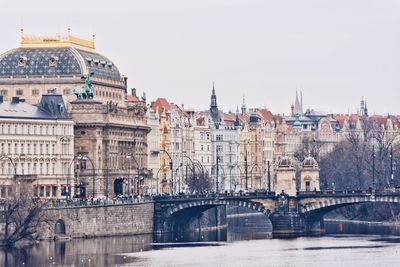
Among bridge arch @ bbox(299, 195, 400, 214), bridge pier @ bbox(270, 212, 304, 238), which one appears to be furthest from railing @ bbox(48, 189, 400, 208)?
bridge pier @ bbox(270, 212, 304, 238)

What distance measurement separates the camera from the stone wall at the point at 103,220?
17225 centimetres

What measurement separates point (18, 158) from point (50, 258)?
124ft

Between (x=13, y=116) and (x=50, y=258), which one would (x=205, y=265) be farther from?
(x=13, y=116)

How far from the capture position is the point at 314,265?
148 metres

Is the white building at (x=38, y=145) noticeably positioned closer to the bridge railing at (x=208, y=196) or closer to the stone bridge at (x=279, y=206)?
the bridge railing at (x=208, y=196)

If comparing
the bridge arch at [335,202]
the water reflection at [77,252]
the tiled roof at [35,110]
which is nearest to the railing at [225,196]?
the bridge arch at [335,202]

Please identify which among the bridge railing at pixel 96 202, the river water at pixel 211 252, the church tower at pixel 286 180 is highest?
the church tower at pixel 286 180

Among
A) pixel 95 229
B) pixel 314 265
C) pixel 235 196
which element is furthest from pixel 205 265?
pixel 235 196

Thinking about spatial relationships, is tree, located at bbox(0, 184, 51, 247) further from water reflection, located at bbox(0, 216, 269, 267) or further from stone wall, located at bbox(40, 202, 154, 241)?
stone wall, located at bbox(40, 202, 154, 241)

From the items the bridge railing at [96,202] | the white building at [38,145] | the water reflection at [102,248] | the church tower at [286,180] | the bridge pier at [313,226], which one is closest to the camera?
the water reflection at [102,248]

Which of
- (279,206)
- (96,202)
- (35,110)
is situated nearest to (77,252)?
(96,202)

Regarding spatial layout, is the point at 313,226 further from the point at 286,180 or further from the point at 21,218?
the point at 21,218

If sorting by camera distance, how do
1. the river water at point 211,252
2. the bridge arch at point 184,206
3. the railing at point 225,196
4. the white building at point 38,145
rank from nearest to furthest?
the river water at point 211,252 → the railing at point 225,196 → the white building at point 38,145 → the bridge arch at point 184,206

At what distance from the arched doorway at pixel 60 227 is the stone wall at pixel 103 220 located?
36cm
